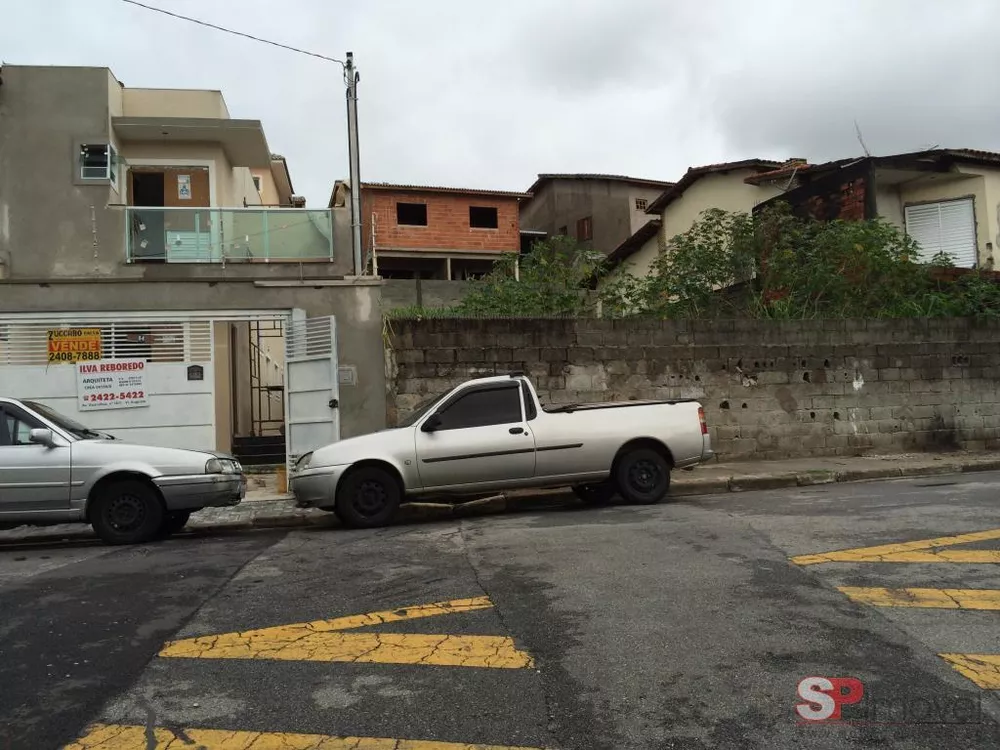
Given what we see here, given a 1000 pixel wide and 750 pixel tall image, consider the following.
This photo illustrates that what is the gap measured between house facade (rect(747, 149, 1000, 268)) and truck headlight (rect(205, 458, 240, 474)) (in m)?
16.0

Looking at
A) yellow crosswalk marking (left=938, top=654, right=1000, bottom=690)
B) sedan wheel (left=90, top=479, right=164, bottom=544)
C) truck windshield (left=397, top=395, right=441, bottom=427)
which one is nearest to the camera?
yellow crosswalk marking (left=938, top=654, right=1000, bottom=690)

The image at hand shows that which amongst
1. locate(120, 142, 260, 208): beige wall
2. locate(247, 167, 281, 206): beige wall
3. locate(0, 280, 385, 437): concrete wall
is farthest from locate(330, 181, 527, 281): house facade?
locate(0, 280, 385, 437): concrete wall

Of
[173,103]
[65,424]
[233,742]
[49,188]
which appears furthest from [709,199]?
[233,742]

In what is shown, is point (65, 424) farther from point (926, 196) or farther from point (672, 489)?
point (926, 196)

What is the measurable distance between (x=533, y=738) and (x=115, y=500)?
20.4 ft

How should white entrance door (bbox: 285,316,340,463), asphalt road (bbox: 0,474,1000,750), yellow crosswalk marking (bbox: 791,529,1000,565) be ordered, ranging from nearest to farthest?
asphalt road (bbox: 0,474,1000,750) → yellow crosswalk marking (bbox: 791,529,1000,565) → white entrance door (bbox: 285,316,340,463)

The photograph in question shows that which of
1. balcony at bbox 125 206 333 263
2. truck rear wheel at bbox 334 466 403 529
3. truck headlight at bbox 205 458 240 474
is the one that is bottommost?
truck rear wheel at bbox 334 466 403 529

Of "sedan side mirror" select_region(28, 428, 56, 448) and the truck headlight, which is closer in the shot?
"sedan side mirror" select_region(28, 428, 56, 448)

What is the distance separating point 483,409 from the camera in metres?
8.80

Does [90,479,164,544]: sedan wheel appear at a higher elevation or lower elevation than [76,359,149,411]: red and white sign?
lower

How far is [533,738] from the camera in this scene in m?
3.01

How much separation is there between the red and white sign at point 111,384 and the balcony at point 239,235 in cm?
232

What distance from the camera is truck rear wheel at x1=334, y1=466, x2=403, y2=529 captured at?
8.29 meters

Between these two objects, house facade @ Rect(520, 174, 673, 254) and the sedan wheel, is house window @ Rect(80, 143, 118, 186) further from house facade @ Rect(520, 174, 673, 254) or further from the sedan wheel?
house facade @ Rect(520, 174, 673, 254)
